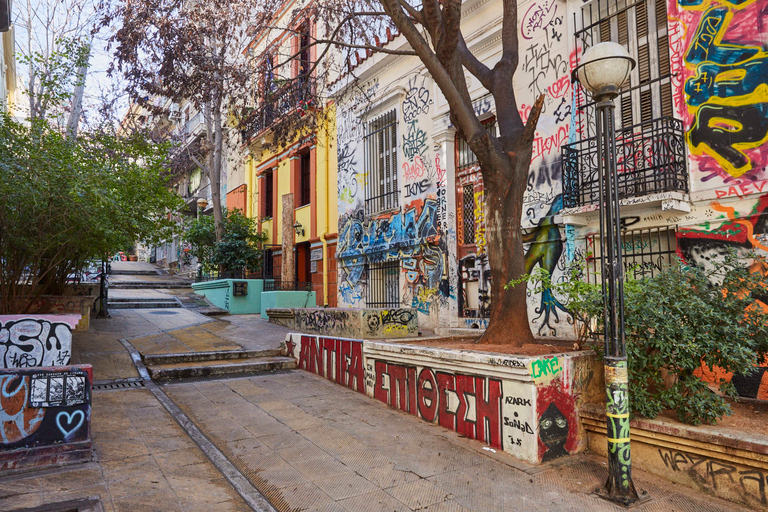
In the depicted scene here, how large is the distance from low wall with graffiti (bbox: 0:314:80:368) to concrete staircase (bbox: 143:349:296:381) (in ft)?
4.14

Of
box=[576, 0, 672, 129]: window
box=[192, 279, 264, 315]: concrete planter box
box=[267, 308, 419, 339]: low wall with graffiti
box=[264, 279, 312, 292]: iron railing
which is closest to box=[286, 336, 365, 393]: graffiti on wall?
box=[267, 308, 419, 339]: low wall with graffiti

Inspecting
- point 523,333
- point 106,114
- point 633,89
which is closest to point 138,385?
point 523,333

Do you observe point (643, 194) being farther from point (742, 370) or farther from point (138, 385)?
point (138, 385)

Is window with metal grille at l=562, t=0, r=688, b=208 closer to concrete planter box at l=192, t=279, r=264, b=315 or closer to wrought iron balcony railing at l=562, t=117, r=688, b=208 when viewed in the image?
wrought iron balcony railing at l=562, t=117, r=688, b=208

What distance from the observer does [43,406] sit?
4203 mm

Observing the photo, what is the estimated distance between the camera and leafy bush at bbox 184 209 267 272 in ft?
56.1

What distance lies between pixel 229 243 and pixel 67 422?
1321 centimetres

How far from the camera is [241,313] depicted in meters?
15.5

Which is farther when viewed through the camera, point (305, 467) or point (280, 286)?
point (280, 286)

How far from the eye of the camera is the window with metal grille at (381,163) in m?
12.9

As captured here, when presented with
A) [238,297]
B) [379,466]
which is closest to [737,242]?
[379,466]

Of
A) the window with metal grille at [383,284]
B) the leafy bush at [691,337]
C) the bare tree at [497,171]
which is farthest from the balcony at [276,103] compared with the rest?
the leafy bush at [691,337]

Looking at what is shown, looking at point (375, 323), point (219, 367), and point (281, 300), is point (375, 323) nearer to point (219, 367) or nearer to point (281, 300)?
point (219, 367)

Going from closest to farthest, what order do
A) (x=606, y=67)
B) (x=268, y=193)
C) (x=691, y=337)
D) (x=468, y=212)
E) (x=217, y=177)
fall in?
(x=606, y=67) → (x=691, y=337) → (x=468, y=212) → (x=217, y=177) → (x=268, y=193)
